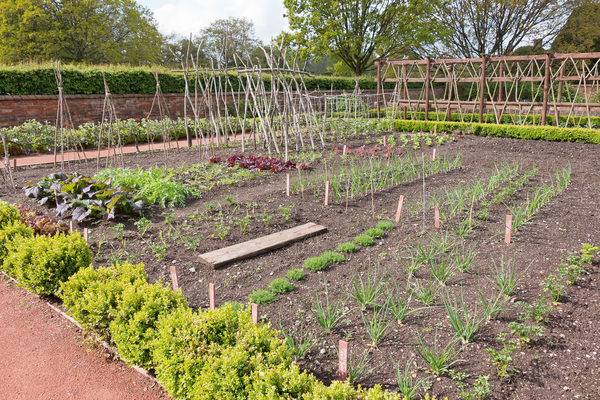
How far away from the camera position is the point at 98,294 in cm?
292

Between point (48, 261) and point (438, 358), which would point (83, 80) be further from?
point (438, 358)

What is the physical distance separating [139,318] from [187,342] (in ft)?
1.47

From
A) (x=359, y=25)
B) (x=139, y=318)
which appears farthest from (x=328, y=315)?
(x=359, y=25)

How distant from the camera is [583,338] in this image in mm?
2664

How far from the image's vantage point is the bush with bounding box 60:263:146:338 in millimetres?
2883

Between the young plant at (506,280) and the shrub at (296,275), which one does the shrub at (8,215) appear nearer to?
the shrub at (296,275)

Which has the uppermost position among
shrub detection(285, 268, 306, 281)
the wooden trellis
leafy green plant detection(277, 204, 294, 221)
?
the wooden trellis

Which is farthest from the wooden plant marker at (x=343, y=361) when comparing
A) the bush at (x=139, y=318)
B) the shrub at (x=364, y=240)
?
the shrub at (x=364, y=240)

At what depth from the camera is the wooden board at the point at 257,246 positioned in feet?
13.2

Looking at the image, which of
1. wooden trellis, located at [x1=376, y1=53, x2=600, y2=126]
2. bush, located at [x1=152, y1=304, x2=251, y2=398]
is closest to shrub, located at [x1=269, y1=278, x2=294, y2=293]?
bush, located at [x1=152, y1=304, x2=251, y2=398]

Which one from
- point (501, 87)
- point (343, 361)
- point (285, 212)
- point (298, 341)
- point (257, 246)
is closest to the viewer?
point (343, 361)

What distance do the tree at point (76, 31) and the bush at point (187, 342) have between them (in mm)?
25246

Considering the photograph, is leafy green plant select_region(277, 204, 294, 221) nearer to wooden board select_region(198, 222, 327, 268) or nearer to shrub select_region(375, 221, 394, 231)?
wooden board select_region(198, 222, 327, 268)

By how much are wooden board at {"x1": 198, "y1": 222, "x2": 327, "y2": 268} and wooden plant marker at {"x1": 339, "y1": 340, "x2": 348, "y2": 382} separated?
6.45ft
